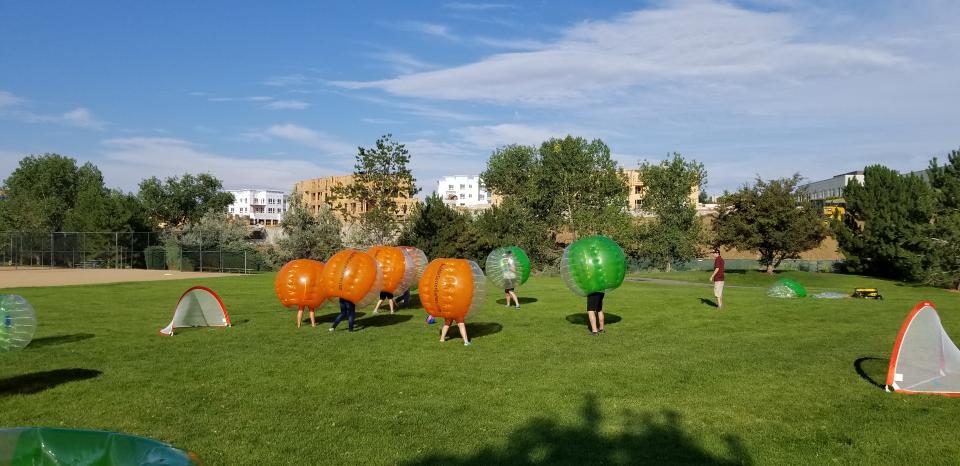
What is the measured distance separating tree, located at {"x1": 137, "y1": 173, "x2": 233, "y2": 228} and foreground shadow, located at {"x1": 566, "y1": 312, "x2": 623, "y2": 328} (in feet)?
320

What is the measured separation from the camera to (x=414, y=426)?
9320 millimetres

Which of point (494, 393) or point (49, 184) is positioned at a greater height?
point (49, 184)

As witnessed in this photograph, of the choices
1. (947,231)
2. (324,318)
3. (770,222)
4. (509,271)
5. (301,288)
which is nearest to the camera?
(301,288)

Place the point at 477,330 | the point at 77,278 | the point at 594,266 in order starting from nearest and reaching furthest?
the point at 594,266
the point at 477,330
the point at 77,278

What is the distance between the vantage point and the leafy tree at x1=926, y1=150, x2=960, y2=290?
3697 centimetres

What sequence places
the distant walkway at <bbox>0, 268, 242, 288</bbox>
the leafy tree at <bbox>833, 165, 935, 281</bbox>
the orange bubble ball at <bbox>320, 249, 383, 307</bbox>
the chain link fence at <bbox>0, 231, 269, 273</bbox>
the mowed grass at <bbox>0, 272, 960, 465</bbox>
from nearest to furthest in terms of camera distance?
the mowed grass at <bbox>0, 272, 960, 465</bbox> < the orange bubble ball at <bbox>320, 249, 383, 307</bbox> < the distant walkway at <bbox>0, 268, 242, 288</bbox> < the leafy tree at <bbox>833, 165, 935, 281</bbox> < the chain link fence at <bbox>0, 231, 269, 273</bbox>

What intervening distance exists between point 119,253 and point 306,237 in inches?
786

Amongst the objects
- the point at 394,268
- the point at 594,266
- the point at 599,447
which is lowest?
the point at 599,447

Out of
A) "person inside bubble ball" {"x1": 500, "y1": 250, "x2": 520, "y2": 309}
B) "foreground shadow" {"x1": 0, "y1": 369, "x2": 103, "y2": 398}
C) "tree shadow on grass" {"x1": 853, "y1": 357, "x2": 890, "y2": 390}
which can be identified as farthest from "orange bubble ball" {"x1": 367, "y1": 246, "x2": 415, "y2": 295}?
"tree shadow on grass" {"x1": 853, "y1": 357, "x2": 890, "y2": 390}

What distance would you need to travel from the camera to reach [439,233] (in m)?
52.8

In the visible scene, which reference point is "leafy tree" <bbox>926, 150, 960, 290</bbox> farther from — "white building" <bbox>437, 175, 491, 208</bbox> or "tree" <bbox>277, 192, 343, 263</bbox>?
"white building" <bbox>437, 175, 491, 208</bbox>

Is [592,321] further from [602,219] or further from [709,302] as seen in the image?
[602,219]

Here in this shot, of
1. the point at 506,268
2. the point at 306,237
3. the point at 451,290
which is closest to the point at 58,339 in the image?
the point at 451,290

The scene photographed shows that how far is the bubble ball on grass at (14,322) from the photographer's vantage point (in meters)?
10.9
